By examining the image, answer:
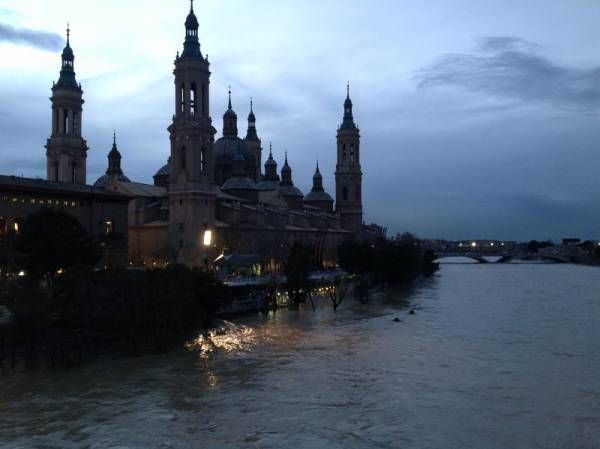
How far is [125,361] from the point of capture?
27766 millimetres

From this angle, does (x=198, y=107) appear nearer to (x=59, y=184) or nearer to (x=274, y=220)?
(x=59, y=184)

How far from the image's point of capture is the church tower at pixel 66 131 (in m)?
66.0

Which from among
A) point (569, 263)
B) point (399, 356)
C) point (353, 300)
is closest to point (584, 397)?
point (399, 356)

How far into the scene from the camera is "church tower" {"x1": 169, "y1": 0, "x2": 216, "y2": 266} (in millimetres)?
58156

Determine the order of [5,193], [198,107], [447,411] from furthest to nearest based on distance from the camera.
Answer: [198,107] → [5,193] → [447,411]

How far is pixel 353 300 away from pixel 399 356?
2652cm

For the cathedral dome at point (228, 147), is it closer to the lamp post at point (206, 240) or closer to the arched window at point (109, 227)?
the lamp post at point (206, 240)

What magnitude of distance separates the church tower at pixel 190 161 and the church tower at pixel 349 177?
47159 millimetres

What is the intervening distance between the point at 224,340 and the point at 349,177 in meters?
72.8

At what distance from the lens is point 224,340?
109 feet

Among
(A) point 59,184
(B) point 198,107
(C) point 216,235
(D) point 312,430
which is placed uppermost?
(B) point 198,107

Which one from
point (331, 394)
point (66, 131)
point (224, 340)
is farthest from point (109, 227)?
point (331, 394)

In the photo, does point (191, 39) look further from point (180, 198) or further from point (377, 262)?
point (377, 262)

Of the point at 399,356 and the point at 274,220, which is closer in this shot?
the point at 399,356
